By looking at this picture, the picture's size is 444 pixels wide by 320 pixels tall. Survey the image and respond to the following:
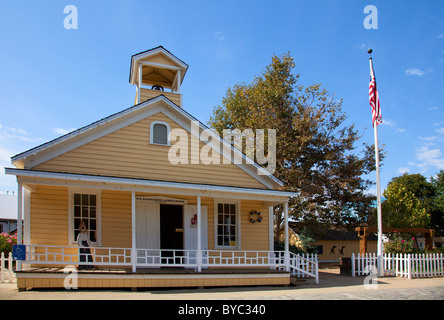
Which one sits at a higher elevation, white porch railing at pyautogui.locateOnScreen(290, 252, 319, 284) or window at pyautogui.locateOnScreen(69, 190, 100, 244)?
window at pyautogui.locateOnScreen(69, 190, 100, 244)

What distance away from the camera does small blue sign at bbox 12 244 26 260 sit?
1080 cm

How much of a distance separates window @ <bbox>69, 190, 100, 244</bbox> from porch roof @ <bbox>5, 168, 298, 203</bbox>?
5.48 ft

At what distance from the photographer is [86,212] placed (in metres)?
13.5

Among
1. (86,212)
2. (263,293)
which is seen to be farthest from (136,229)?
(263,293)

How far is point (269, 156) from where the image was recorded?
26875 mm

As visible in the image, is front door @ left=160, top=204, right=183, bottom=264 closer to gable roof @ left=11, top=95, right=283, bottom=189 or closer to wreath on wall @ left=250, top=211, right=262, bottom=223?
wreath on wall @ left=250, top=211, right=262, bottom=223

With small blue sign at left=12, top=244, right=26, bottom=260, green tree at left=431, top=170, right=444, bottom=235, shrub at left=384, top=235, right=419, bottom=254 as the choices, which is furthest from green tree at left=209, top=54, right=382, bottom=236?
green tree at left=431, top=170, right=444, bottom=235

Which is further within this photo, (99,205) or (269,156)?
(269,156)

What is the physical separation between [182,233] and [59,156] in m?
5.33

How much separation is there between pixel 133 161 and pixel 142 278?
4.28m

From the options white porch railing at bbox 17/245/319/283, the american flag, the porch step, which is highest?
the american flag

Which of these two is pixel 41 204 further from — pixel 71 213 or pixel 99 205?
pixel 99 205

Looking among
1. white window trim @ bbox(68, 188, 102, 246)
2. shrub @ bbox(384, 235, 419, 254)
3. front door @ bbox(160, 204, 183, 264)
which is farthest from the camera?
shrub @ bbox(384, 235, 419, 254)

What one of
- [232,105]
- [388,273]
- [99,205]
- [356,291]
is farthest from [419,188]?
[99,205]
